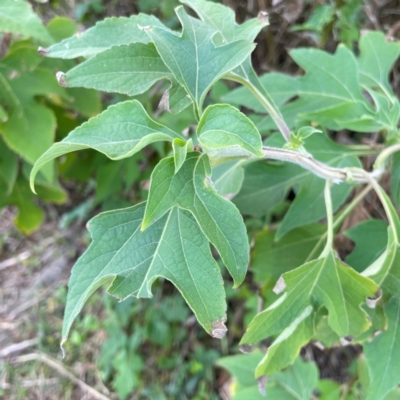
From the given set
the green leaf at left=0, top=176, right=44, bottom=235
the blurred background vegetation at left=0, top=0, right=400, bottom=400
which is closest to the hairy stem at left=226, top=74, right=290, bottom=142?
the blurred background vegetation at left=0, top=0, right=400, bottom=400

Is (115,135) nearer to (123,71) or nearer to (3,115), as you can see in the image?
(123,71)

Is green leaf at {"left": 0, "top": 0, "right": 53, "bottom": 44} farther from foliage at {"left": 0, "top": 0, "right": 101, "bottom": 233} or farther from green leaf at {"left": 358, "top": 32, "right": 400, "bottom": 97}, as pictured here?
green leaf at {"left": 358, "top": 32, "right": 400, "bottom": 97}

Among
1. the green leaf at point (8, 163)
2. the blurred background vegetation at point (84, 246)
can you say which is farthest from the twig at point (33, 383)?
the green leaf at point (8, 163)

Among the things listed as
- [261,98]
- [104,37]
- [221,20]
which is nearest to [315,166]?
[261,98]

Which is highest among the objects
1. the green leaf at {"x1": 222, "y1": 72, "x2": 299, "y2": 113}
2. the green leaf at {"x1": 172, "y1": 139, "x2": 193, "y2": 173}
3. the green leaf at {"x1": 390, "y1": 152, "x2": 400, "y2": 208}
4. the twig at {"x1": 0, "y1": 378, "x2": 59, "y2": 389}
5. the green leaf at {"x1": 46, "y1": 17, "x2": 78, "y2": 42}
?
the green leaf at {"x1": 172, "y1": 139, "x2": 193, "y2": 173}

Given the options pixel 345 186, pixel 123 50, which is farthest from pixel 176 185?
pixel 345 186
